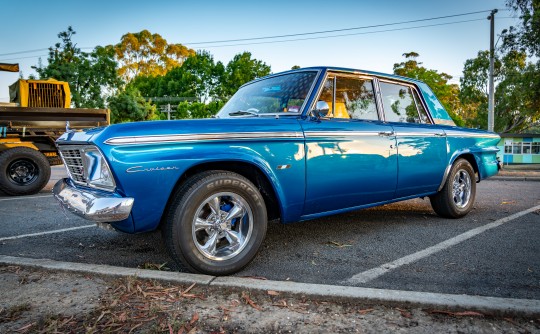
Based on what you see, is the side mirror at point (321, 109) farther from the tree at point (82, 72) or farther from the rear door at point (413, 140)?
the tree at point (82, 72)

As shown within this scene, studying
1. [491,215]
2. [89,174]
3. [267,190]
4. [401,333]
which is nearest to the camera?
[401,333]

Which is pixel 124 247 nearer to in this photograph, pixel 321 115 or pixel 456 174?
pixel 321 115

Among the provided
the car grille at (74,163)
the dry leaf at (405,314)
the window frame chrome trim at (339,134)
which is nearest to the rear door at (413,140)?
the window frame chrome trim at (339,134)

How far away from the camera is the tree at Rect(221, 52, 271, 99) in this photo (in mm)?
41219

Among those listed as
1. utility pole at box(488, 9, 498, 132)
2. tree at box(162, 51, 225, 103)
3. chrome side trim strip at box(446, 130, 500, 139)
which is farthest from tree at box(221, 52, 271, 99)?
chrome side trim strip at box(446, 130, 500, 139)

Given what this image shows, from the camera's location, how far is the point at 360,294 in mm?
2369

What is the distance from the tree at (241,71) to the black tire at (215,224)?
3876cm

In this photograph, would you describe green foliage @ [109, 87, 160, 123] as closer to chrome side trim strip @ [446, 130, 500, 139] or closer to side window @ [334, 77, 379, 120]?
chrome side trim strip @ [446, 130, 500, 139]

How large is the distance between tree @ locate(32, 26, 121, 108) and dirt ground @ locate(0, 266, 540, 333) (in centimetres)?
2955

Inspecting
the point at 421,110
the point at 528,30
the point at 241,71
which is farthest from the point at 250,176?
the point at 241,71

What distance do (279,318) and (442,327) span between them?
92cm

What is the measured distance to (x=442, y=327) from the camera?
207cm

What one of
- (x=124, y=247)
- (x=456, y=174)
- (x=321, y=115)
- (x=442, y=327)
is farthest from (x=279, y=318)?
(x=456, y=174)

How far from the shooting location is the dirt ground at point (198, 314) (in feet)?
6.70
